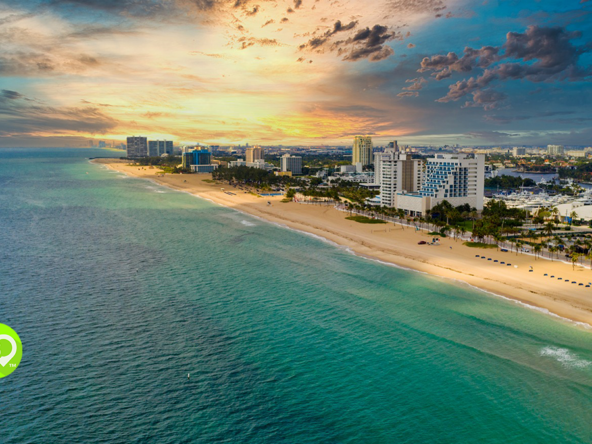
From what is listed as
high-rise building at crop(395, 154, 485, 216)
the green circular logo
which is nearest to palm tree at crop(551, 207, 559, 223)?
high-rise building at crop(395, 154, 485, 216)

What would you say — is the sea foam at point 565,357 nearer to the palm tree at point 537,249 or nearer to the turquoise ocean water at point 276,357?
the turquoise ocean water at point 276,357

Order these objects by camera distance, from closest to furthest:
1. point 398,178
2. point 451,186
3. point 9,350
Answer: point 9,350 < point 451,186 < point 398,178

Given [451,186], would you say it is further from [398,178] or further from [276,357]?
[276,357]

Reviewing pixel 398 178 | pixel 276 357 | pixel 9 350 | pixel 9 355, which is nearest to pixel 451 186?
pixel 398 178

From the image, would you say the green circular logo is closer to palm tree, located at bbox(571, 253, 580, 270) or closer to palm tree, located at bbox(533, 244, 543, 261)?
palm tree, located at bbox(571, 253, 580, 270)

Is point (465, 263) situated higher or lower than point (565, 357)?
higher

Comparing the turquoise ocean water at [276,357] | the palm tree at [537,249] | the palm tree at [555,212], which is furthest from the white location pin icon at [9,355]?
the palm tree at [555,212]
